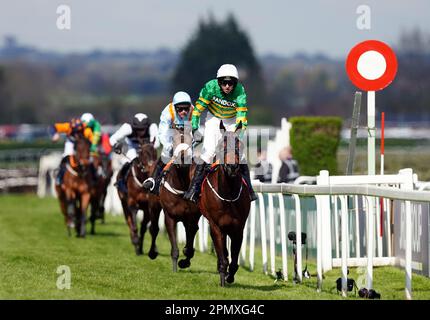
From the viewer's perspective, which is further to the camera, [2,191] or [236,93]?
[2,191]

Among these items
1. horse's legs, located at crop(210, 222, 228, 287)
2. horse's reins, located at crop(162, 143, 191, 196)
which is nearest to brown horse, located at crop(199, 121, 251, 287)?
horse's legs, located at crop(210, 222, 228, 287)

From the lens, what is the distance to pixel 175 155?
37.3ft

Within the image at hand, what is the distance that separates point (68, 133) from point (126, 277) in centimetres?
828

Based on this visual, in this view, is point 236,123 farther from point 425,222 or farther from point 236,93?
point 425,222

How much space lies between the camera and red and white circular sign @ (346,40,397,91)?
11414 millimetres

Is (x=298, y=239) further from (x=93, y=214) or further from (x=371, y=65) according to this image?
(x=93, y=214)

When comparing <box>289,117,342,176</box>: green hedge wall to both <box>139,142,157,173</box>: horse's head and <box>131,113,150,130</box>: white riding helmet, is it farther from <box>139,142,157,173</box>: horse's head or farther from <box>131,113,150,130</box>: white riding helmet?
<box>139,142,157,173</box>: horse's head

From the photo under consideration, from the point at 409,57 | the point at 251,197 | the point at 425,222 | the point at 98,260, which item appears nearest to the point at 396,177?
the point at 425,222

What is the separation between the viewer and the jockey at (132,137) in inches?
568

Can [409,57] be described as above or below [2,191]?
above

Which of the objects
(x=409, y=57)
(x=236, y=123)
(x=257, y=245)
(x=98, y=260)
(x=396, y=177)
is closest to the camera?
(x=236, y=123)

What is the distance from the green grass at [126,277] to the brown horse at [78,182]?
0.71 meters

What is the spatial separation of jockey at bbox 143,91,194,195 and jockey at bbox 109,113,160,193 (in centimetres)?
175

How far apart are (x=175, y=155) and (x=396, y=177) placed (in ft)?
7.65
